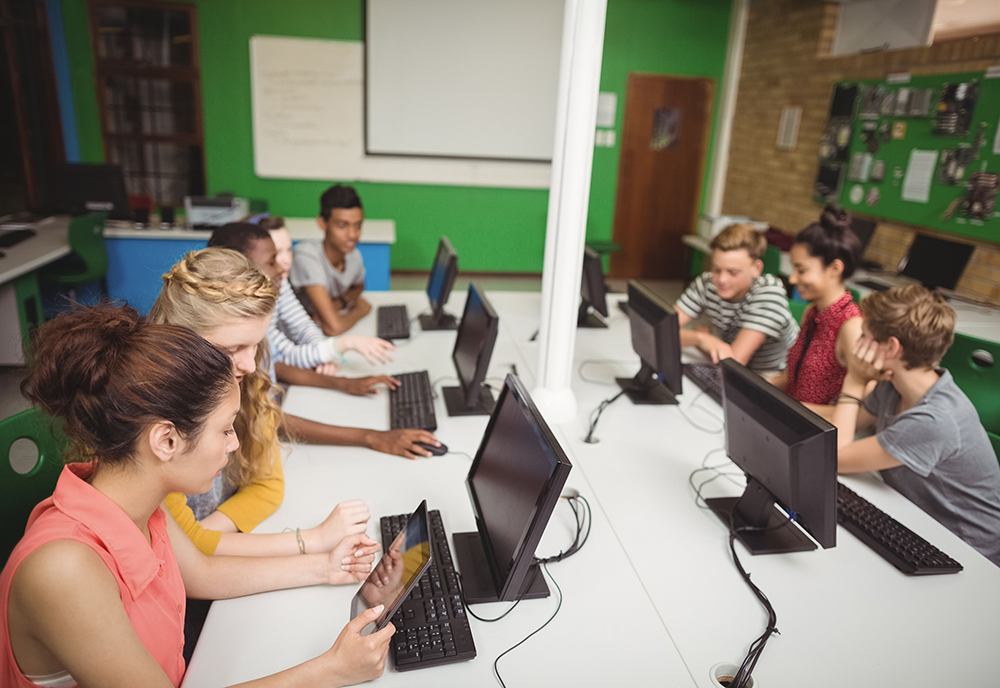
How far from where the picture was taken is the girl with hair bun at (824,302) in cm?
218

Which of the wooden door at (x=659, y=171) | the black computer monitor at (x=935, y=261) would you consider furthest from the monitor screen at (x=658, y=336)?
the wooden door at (x=659, y=171)

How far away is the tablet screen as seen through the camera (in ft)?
3.27

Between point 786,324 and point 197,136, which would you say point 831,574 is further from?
point 197,136

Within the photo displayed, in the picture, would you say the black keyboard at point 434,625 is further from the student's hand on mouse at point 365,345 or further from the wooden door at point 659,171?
the wooden door at point 659,171

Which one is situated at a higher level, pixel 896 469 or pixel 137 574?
pixel 137 574

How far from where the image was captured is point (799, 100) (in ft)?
16.5

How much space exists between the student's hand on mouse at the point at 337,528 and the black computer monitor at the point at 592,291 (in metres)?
1.62

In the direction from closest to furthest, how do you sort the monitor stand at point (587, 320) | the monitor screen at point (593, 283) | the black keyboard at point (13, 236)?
the monitor screen at point (593, 283) → the monitor stand at point (587, 320) → the black keyboard at point (13, 236)

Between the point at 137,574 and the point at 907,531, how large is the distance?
1542 millimetres

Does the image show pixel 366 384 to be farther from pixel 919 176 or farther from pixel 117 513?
pixel 919 176

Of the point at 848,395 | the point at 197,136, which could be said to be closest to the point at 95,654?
the point at 848,395

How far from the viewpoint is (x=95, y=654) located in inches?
31.3

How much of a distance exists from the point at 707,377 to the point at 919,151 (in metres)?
2.76

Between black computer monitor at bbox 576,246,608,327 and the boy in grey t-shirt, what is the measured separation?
127 centimetres
